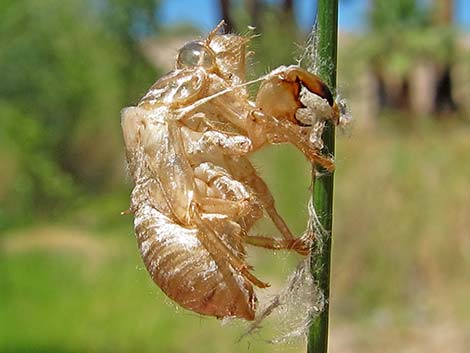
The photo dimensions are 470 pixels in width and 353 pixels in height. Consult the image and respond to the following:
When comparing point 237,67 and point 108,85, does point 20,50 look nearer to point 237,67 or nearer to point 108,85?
point 108,85

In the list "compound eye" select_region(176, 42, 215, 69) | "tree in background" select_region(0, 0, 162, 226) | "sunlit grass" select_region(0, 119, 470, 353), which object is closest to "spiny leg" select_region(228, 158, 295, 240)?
"compound eye" select_region(176, 42, 215, 69)

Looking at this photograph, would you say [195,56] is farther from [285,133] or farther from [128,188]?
[128,188]

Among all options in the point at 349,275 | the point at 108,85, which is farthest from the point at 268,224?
the point at 108,85

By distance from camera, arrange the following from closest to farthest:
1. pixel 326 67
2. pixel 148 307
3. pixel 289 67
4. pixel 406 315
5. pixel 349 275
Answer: pixel 326 67
pixel 289 67
pixel 406 315
pixel 349 275
pixel 148 307

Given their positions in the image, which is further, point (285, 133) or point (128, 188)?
point (128, 188)

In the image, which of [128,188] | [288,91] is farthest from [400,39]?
[288,91]
